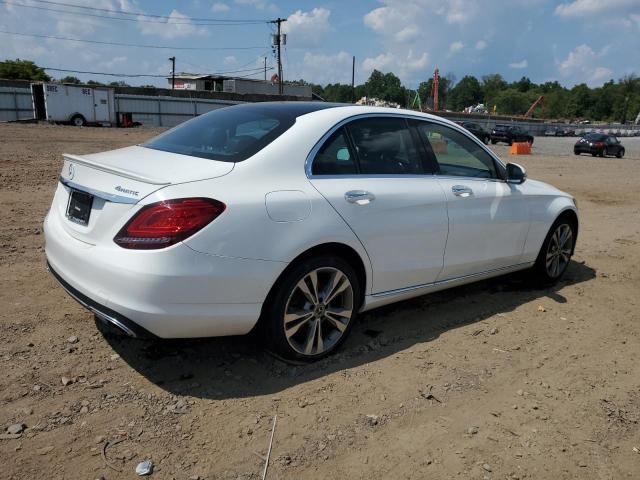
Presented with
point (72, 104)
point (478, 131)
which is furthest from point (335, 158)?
point (478, 131)

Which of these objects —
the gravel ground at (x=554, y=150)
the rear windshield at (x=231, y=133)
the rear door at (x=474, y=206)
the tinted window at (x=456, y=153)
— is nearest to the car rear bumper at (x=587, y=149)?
the gravel ground at (x=554, y=150)

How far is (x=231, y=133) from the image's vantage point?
12.3ft

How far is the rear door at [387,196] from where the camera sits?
366 cm

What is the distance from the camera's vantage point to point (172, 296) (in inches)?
117

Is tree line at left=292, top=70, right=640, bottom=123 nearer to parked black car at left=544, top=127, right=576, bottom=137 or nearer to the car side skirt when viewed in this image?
parked black car at left=544, top=127, right=576, bottom=137

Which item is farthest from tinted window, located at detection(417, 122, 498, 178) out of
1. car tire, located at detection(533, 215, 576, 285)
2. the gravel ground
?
the gravel ground

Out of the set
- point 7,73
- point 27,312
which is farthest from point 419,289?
point 7,73

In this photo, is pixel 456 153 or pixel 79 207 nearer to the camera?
pixel 79 207

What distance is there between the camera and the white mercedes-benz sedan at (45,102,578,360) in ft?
9.85

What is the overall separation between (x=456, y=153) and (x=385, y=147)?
895mm

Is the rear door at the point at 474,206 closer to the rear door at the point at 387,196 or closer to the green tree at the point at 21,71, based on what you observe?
the rear door at the point at 387,196

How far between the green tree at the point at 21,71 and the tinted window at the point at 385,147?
72151mm

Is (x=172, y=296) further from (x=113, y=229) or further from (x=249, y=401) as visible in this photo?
(x=249, y=401)

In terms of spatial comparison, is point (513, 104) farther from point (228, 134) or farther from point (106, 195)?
point (106, 195)
